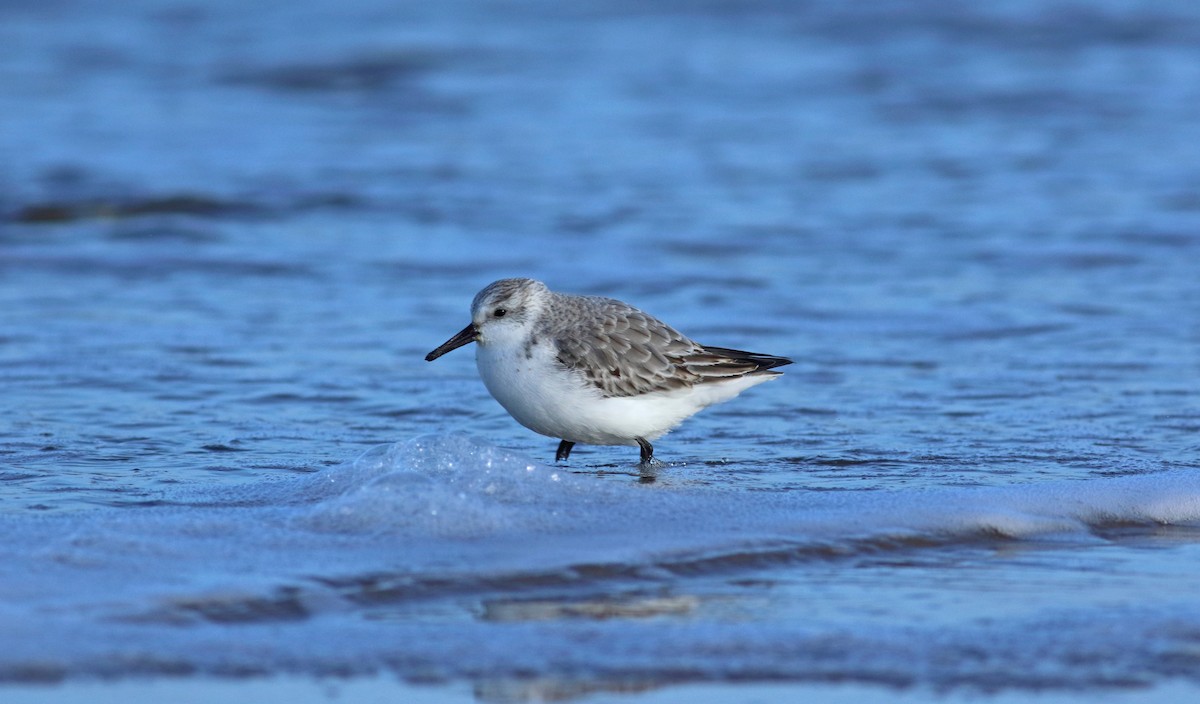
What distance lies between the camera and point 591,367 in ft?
22.4

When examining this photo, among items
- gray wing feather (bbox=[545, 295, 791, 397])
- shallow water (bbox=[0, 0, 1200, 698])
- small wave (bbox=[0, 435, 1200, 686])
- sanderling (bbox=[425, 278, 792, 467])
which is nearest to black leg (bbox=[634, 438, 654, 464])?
sanderling (bbox=[425, 278, 792, 467])

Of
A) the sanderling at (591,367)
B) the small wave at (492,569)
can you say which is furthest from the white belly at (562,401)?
the small wave at (492,569)

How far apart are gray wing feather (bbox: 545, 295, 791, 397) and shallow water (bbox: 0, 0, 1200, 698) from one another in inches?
→ 16.5

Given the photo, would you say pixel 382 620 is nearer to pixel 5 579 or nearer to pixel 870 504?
pixel 5 579

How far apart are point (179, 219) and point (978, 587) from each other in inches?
369

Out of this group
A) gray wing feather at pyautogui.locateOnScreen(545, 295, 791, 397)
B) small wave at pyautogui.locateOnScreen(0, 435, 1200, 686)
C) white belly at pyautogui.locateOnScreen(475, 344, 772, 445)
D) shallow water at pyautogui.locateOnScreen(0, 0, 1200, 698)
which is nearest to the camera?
small wave at pyautogui.locateOnScreen(0, 435, 1200, 686)

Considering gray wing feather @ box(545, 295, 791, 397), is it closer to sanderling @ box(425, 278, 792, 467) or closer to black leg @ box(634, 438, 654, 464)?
sanderling @ box(425, 278, 792, 467)

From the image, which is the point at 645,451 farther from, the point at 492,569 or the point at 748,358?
the point at 492,569

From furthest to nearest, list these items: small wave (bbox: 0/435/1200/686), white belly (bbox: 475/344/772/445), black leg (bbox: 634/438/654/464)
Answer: black leg (bbox: 634/438/654/464) < white belly (bbox: 475/344/772/445) < small wave (bbox: 0/435/1200/686)

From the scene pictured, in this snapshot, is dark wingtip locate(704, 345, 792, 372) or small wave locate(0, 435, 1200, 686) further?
dark wingtip locate(704, 345, 792, 372)

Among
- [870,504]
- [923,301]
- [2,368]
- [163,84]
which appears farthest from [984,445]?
[163,84]

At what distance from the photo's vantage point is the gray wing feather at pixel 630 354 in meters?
6.86

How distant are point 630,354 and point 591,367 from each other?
9.3 inches

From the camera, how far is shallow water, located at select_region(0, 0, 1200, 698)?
15.4ft
